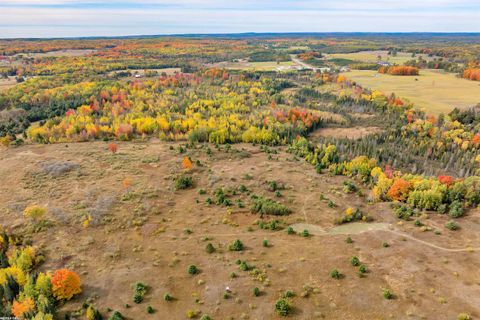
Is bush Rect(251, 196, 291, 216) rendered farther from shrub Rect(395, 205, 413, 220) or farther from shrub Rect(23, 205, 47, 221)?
shrub Rect(23, 205, 47, 221)

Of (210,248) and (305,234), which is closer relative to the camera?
(210,248)

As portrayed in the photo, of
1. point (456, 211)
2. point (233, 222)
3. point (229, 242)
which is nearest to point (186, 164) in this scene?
point (233, 222)

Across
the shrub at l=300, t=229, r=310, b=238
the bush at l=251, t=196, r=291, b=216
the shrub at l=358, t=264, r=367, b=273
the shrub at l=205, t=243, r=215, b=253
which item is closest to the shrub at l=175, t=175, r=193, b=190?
the bush at l=251, t=196, r=291, b=216

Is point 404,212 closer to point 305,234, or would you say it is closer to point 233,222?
point 305,234

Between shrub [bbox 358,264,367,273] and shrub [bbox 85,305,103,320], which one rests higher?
shrub [bbox 358,264,367,273]

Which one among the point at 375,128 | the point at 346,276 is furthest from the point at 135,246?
the point at 375,128

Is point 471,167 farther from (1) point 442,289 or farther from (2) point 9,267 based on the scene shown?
(2) point 9,267
